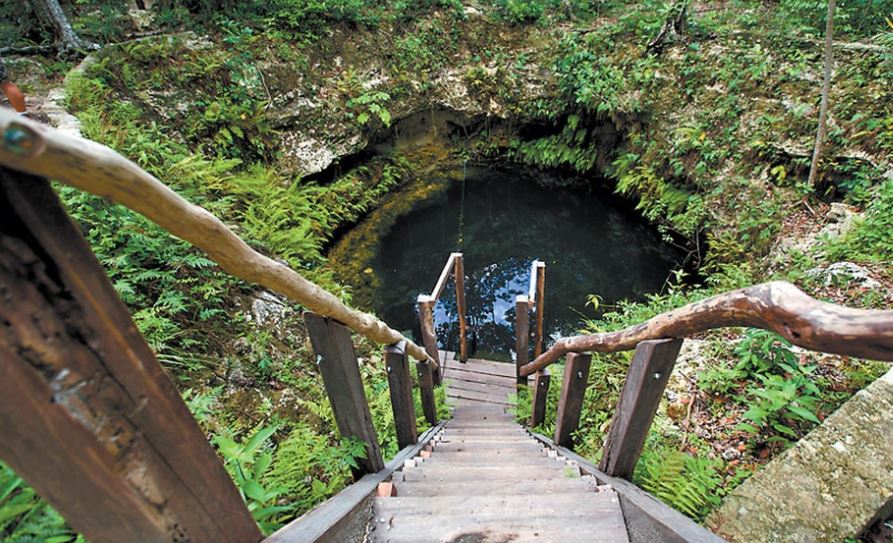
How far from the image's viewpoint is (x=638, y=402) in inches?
67.9

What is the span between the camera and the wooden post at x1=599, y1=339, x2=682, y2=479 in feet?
5.31

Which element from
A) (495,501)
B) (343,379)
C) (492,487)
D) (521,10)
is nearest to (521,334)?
(492,487)

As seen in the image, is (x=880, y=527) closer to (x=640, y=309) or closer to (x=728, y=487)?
(x=728, y=487)

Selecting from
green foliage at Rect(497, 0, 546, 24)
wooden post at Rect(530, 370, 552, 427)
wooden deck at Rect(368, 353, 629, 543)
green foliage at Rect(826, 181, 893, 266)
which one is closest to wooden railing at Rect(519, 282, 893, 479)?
wooden deck at Rect(368, 353, 629, 543)

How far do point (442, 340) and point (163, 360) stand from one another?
4.92 m

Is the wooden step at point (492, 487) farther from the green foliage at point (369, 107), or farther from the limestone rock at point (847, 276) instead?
the green foliage at point (369, 107)

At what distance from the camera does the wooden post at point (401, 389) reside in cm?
235

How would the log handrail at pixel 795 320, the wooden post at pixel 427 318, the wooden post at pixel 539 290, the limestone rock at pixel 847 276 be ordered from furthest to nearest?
the wooden post at pixel 539 290 < the wooden post at pixel 427 318 < the limestone rock at pixel 847 276 < the log handrail at pixel 795 320

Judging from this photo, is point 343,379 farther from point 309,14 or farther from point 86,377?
point 309,14

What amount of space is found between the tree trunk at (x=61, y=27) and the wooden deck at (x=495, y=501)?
29.2 ft

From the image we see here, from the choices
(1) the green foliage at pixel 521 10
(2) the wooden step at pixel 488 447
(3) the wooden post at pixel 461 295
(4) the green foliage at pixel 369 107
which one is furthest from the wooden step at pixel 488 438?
(1) the green foliage at pixel 521 10

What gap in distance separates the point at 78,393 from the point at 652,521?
178 cm

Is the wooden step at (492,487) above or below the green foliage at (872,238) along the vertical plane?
above

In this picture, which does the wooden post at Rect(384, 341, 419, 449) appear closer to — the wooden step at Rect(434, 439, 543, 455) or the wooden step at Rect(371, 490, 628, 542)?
the wooden step at Rect(434, 439, 543, 455)
